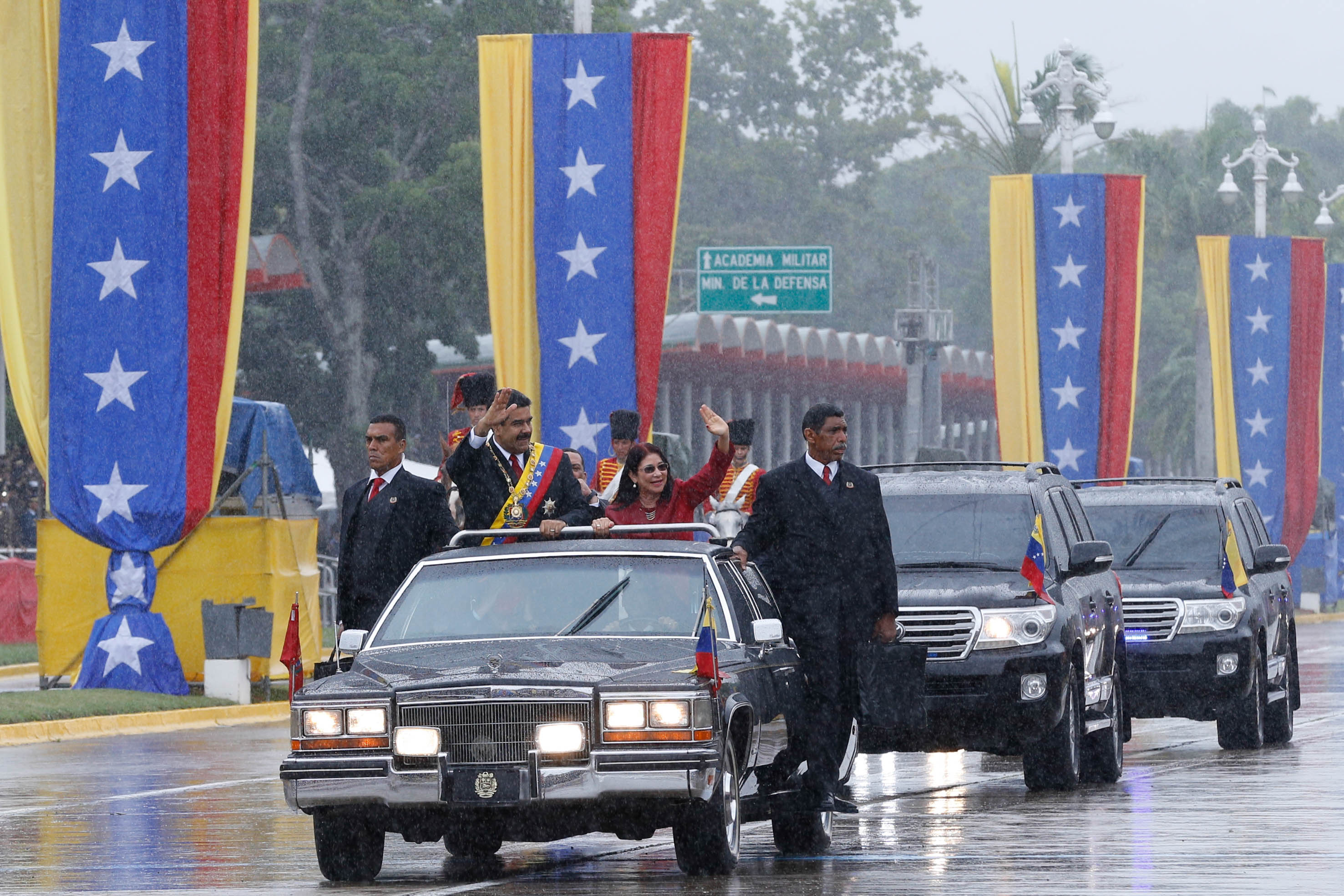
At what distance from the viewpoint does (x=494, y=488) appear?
1275 cm

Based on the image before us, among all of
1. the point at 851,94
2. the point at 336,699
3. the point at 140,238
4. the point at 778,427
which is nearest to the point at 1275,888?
the point at 336,699

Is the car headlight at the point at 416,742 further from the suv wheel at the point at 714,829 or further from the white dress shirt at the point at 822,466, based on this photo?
the white dress shirt at the point at 822,466

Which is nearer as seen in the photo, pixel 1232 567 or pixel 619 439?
pixel 619 439

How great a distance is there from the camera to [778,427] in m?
66.4

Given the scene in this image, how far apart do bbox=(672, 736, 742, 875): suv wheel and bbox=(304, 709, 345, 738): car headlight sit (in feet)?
4.58

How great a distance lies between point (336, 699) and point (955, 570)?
5.78m

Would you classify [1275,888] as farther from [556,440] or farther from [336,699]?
[556,440]

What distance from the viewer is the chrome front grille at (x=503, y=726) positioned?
10078mm

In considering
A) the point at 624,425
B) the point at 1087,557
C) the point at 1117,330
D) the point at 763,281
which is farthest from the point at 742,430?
the point at 763,281

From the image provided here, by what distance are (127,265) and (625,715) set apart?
13642 millimetres

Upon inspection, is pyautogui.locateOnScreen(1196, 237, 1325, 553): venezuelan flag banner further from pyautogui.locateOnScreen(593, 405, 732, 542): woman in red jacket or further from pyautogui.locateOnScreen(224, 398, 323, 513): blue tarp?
pyautogui.locateOnScreen(593, 405, 732, 542): woman in red jacket

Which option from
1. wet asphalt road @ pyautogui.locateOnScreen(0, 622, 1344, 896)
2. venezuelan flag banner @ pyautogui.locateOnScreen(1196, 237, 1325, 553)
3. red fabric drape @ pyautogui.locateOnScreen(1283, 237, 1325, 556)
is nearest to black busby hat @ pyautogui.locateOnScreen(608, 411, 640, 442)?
wet asphalt road @ pyautogui.locateOnScreen(0, 622, 1344, 896)

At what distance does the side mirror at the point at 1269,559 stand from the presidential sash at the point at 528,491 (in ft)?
25.1

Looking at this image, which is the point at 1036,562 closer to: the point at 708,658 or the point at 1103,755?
the point at 1103,755
